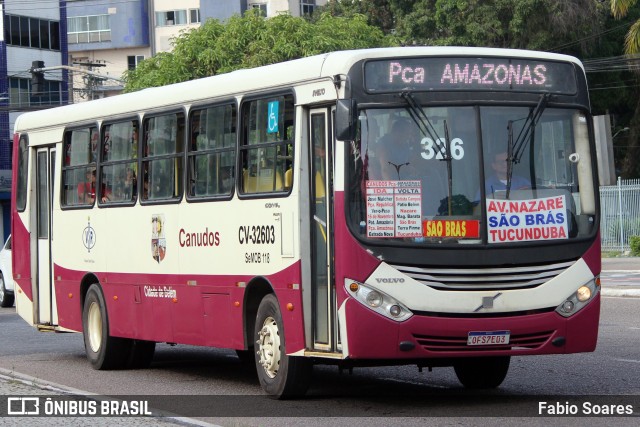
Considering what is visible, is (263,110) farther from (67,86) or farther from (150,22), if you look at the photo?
(150,22)

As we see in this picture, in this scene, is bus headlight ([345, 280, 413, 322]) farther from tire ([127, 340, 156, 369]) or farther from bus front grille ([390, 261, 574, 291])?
tire ([127, 340, 156, 369])

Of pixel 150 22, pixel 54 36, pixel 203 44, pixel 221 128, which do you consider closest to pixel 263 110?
pixel 221 128

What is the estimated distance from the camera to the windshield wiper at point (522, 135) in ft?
36.7

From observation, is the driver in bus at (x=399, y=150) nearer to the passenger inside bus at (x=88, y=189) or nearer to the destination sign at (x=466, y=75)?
the destination sign at (x=466, y=75)

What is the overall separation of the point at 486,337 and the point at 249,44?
3664cm

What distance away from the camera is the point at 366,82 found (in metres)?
11.1

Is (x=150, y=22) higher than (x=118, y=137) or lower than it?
higher

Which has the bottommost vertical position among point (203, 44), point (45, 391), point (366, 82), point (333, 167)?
point (45, 391)

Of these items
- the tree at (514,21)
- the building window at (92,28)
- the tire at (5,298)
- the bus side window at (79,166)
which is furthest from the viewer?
the building window at (92,28)

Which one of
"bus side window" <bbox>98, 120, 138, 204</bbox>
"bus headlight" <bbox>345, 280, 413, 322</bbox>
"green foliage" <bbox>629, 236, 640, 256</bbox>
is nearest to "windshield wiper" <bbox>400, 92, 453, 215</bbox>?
"bus headlight" <bbox>345, 280, 413, 322</bbox>

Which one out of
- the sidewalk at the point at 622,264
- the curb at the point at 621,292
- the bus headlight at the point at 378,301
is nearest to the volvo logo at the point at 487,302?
the bus headlight at the point at 378,301

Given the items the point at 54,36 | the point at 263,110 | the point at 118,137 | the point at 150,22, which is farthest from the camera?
the point at 150,22

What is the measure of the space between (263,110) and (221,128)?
2.79 feet

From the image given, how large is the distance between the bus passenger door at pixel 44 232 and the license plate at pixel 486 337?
8326 mm
